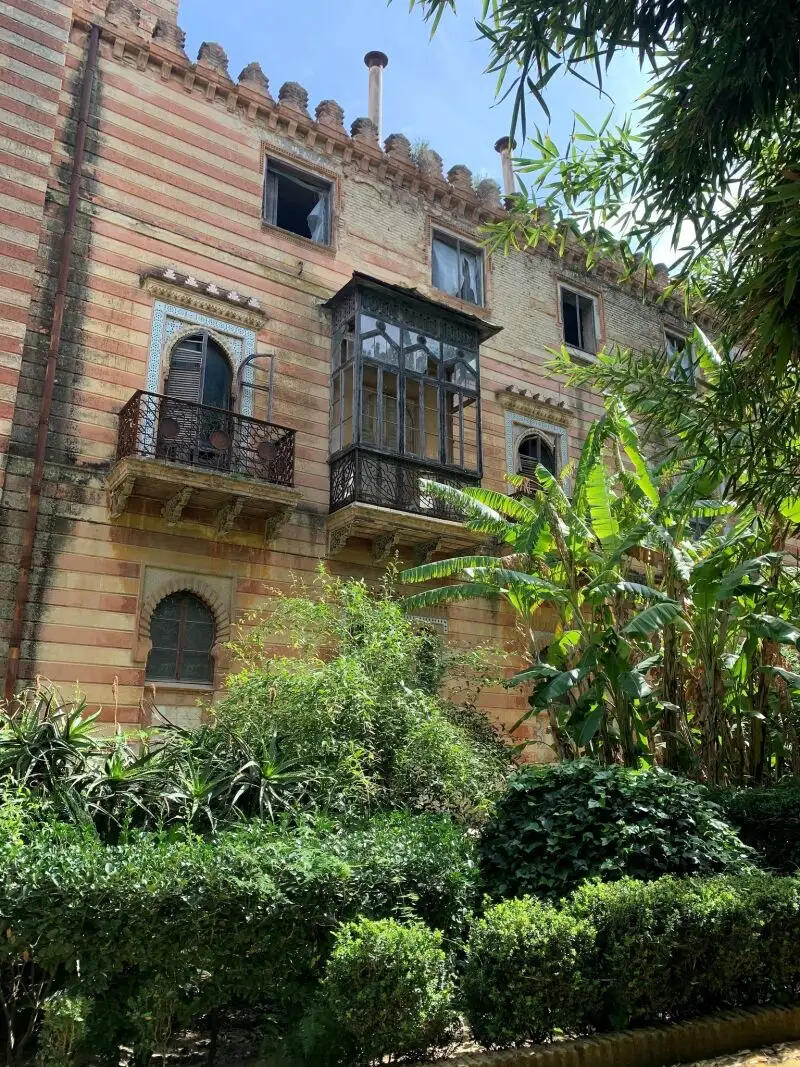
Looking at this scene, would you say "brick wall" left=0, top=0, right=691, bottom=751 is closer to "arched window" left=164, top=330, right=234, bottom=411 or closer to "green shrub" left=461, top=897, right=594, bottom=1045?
"arched window" left=164, top=330, right=234, bottom=411

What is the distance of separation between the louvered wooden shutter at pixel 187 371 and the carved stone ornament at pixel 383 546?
12.6 ft

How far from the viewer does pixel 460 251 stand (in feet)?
59.4

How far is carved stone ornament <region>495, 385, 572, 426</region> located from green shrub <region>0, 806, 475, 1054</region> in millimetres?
13562

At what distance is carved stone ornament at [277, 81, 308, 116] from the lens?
15969 mm

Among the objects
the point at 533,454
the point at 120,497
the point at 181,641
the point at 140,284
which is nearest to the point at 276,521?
the point at 181,641

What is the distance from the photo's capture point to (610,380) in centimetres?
1041

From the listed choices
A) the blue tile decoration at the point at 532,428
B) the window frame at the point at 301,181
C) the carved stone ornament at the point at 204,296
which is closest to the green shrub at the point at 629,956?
the carved stone ornament at the point at 204,296

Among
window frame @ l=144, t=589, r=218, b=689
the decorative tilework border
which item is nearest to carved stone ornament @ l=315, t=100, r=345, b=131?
the decorative tilework border

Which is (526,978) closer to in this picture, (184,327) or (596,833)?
(596,833)

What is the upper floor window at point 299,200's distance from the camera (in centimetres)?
1561

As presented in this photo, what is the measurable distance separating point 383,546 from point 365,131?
909 centimetres

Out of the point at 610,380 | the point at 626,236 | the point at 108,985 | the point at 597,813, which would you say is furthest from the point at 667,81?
the point at 108,985

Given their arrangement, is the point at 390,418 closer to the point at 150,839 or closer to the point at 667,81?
the point at 667,81

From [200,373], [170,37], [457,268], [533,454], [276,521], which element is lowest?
[276,521]
